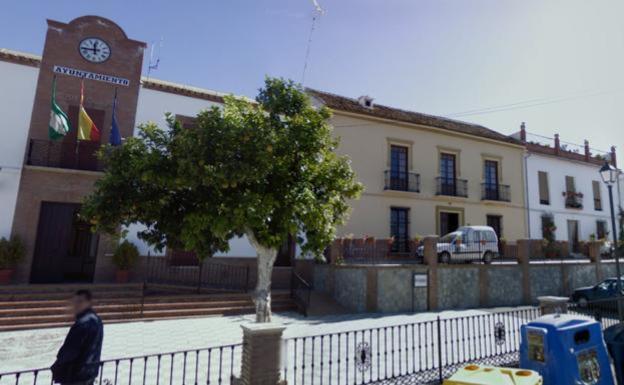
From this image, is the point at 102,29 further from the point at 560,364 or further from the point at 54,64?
the point at 560,364

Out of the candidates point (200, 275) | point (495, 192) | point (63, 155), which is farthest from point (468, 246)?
point (63, 155)

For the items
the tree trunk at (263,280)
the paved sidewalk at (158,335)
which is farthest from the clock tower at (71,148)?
the tree trunk at (263,280)

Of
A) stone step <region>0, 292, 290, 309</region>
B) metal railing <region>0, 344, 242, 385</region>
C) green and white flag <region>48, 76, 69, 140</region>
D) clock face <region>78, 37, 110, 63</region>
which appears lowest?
metal railing <region>0, 344, 242, 385</region>

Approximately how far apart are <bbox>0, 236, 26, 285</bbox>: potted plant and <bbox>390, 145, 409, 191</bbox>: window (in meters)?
14.7

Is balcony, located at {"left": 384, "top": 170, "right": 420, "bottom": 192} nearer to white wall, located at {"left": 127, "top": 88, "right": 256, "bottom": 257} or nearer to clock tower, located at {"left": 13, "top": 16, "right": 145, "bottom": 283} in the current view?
white wall, located at {"left": 127, "top": 88, "right": 256, "bottom": 257}

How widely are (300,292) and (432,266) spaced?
4787 mm

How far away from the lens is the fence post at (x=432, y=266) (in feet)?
44.4

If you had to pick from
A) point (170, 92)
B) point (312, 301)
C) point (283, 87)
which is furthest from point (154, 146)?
point (170, 92)

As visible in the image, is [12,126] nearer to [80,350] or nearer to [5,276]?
[5,276]

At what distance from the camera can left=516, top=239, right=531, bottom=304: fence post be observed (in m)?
15.6

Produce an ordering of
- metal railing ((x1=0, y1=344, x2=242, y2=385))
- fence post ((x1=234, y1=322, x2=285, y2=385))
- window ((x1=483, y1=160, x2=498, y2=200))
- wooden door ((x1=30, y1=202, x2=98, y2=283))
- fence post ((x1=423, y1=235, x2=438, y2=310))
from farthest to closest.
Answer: window ((x1=483, y1=160, x2=498, y2=200)) → fence post ((x1=423, y1=235, x2=438, y2=310)) → wooden door ((x1=30, y1=202, x2=98, y2=283)) → metal railing ((x1=0, y1=344, x2=242, y2=385)) → fence post ((x1=234, y1=322, x2=285, y2=385))

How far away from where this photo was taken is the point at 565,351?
483 cm

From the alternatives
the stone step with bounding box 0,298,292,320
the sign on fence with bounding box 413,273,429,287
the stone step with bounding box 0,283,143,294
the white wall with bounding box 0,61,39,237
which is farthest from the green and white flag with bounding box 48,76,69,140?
the sign on fence with bounding box 413,273,429,287

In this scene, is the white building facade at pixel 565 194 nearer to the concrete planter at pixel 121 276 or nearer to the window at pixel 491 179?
the window at pixel 491 179
